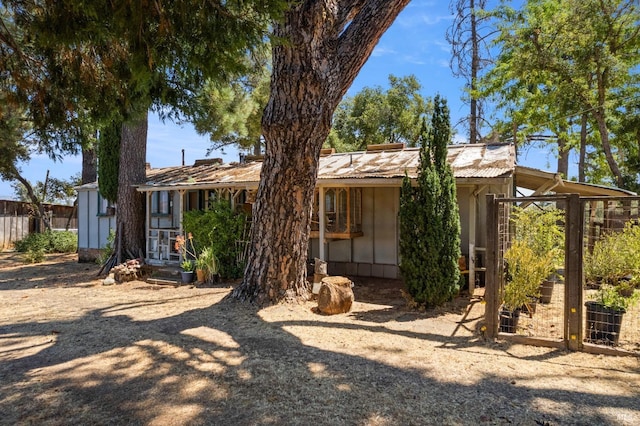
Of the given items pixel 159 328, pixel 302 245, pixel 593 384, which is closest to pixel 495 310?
pixel 593 384

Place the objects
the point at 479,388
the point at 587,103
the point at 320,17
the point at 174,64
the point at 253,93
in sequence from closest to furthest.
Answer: the point at 479,388 → the point at 174,64 → the point at 320,17 → the point at 587,103 → the point at 253,93

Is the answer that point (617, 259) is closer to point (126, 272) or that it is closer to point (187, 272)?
point (187, 272)

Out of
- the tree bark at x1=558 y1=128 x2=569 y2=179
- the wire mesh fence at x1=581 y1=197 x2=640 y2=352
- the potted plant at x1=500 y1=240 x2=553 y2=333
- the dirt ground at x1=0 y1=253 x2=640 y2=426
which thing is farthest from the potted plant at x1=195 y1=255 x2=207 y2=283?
the tree bark at x1=558 y1=128 x2=569 y2=179

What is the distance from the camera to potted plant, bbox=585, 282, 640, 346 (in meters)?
4.52

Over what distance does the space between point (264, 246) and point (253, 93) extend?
10.7 metres

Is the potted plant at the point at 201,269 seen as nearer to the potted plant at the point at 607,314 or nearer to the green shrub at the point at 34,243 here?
the potted plant at the point at 607,314

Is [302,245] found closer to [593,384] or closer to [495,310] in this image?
[495,310]

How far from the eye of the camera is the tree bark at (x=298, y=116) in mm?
6344

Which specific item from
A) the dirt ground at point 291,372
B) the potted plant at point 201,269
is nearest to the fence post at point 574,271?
the dirt ground at point 291,372

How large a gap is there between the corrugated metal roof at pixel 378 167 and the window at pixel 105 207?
2.05 metres

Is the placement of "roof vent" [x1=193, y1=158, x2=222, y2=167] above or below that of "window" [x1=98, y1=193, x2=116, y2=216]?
above

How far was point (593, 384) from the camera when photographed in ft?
11.8

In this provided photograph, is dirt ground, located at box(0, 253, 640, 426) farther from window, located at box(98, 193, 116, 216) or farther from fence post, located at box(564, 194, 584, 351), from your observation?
window, located at box(98, 193, 116, 216)

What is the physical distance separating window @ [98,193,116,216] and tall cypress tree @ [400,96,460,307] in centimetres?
1124
